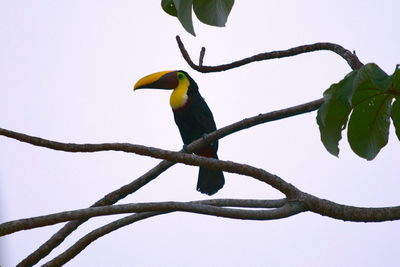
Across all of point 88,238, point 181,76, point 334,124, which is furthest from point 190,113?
point 334,124

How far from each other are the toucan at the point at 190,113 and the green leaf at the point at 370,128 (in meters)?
3.31

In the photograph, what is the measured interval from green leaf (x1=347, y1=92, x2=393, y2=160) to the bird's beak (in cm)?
425

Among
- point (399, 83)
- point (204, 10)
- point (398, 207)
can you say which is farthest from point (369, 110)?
point (204, 10)

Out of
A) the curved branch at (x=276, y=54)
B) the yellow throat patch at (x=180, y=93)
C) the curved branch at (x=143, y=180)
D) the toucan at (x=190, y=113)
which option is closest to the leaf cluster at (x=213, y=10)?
the curved branch at (x=276, y=54)

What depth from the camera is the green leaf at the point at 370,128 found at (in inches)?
99.4

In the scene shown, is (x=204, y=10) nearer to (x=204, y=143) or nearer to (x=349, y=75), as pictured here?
(x=349, y=75)

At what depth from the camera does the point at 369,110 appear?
8.29 feet

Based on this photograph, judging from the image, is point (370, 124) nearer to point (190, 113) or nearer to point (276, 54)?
point (276, 54)

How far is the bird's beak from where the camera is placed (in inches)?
263

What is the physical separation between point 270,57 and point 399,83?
72cm

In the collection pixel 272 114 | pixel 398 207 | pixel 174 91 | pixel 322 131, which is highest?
pixel 174 91

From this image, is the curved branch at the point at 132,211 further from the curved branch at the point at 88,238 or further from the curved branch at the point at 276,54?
the curved branch at the point at 276,54

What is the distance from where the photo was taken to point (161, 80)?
672 cm

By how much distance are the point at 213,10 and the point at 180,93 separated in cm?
396
